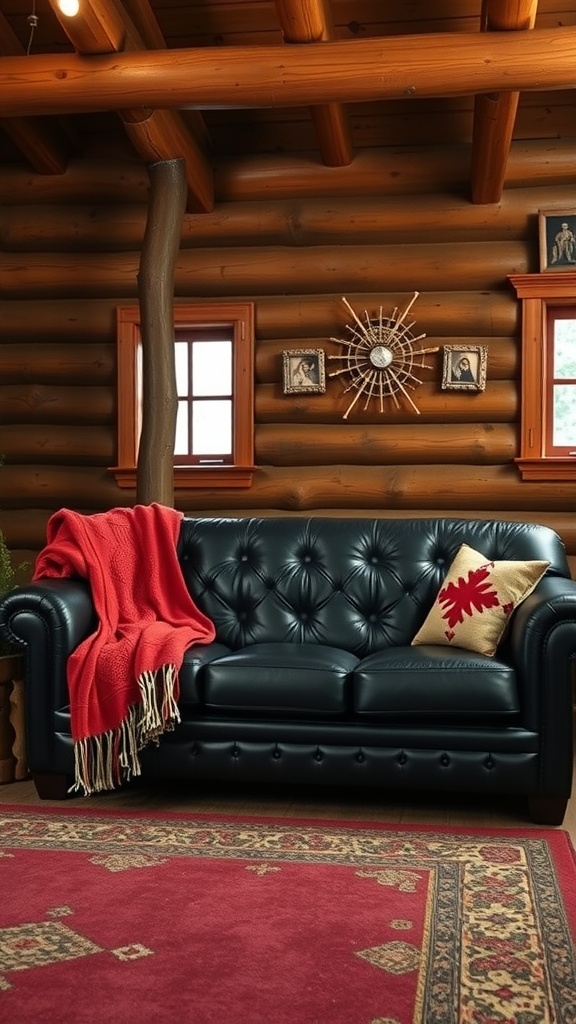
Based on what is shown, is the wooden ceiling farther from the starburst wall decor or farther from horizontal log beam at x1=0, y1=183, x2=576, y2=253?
the starburst wall decor

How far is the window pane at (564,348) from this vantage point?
6.59 metres

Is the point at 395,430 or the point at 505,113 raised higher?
the point at 505,113

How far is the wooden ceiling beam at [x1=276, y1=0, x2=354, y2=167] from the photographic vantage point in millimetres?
5188

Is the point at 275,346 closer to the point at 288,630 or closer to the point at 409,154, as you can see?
the point at 409,154

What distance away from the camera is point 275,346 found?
267 inches

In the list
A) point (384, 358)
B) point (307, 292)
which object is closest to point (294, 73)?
point (307, 292)

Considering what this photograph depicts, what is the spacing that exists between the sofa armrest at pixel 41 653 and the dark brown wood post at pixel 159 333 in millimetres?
2018

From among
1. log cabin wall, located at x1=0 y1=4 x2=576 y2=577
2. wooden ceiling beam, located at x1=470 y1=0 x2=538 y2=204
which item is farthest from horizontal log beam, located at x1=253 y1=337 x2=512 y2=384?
wooden ceiling beam, located at x1=470 y1=0 x2=538 y2=204

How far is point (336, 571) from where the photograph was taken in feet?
15.2

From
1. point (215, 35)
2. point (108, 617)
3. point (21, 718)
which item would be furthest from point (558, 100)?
point (21, 718)

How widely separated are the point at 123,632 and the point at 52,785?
0.59 m

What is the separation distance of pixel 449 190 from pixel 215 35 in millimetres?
1535

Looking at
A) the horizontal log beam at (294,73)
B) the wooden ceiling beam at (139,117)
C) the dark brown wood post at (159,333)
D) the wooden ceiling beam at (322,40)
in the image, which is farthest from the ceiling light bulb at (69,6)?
the dark brown wood post at (159,333)

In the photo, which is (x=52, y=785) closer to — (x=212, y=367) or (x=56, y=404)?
(x=56, y=404)
